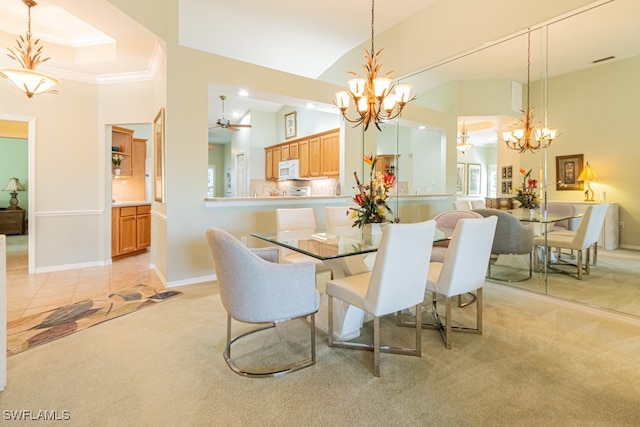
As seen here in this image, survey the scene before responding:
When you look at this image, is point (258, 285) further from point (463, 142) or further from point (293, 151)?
point (293, 151)

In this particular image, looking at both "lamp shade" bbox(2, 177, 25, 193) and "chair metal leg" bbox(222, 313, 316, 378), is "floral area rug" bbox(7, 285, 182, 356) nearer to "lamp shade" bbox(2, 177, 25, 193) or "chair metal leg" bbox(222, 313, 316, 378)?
"chair metal leg" bbox(222, 313, 316, 378)

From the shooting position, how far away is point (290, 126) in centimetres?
756

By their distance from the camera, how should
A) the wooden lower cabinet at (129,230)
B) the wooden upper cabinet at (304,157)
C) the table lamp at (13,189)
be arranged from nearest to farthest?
the wooden lower cabinet at (129,230)
the wooden upper cabinet at (304,157)
the table lamp at (13,189)

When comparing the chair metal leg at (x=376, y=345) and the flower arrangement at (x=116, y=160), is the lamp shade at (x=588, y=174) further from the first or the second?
the flower arrangement at (x=116, y=160)

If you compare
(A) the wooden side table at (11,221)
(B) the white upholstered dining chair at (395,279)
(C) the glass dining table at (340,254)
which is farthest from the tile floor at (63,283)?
(A) the wooden side table at (11,221)

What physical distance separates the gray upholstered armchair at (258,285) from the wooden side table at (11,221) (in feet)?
28.7

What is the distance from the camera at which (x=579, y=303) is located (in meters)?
2.98

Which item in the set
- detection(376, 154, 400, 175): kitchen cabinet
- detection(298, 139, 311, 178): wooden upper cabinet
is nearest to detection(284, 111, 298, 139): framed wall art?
detection(298, 139, 311, 178): wooden upper cabinet

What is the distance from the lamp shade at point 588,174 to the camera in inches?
127

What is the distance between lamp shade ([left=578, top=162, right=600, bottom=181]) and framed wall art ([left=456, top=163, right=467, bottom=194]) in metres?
1.40

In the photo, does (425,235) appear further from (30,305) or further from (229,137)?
(229,137)

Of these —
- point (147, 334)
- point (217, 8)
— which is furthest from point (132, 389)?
point (217, 8)

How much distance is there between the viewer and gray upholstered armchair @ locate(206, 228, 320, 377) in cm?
178

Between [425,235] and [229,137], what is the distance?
31.2ft
